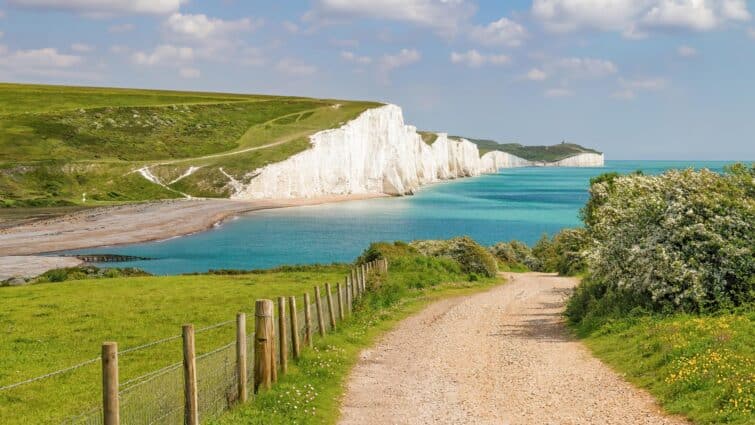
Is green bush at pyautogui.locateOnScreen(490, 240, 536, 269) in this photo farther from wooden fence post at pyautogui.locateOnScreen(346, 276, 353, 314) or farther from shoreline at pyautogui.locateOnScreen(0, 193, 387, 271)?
shoreline at pyautogui.locateOnScreen(0, 193, 387, 271)

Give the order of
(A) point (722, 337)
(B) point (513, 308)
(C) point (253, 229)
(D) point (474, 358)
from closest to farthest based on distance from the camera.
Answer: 1. (A) point (722, 337)
2. (D) point (474, 358)
3. (B) point (513, 308)
4. (C) point (253, 229)

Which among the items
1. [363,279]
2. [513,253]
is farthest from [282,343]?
[513,253]

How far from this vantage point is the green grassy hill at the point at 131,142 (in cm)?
12306

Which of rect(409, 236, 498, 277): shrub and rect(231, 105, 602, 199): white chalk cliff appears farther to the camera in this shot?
rect(231, 105, 602, 199): white chalk cliff

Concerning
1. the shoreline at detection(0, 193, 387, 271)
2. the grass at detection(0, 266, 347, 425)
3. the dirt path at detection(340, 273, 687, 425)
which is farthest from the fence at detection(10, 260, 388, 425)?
the shoreline at detection(0, 193, 387, 271)

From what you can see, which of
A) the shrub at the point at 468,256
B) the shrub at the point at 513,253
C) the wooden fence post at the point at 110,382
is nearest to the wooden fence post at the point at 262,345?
the wooden fence post at the point at 110,382

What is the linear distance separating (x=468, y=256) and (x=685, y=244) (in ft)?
97.1

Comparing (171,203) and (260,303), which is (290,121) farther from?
(260,303)

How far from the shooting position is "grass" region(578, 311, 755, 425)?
13461 millimetres

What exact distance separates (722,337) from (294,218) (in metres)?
106

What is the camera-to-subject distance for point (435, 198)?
620 feet

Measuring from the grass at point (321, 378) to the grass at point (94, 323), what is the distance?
457 cm

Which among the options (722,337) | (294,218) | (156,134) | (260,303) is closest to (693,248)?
(722,337)

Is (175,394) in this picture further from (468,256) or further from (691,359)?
(468,256)
